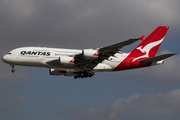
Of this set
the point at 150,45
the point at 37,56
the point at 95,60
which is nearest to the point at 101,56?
the point at 95,60

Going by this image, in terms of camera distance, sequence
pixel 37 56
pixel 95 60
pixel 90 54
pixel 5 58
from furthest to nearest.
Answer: pixel 95 60 < pixel 5 58 < pixel 37 56 < pixel 90 54

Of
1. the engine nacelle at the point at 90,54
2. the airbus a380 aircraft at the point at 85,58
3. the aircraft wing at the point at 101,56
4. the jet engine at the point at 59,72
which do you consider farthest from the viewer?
the jet engine at the point at 59,72

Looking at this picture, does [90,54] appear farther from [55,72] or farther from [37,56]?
[55,72]

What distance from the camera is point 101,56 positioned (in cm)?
4297

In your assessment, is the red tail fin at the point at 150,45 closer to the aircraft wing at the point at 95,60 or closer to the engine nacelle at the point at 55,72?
the aircraft wing at the point at 95,60

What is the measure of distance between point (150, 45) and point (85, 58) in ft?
45.2

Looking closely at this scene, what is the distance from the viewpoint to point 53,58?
141ft

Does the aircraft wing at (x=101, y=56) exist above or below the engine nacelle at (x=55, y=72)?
above

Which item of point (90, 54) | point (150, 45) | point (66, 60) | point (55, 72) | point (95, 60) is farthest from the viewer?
point (55, 72)

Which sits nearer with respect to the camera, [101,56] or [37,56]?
[37,56]

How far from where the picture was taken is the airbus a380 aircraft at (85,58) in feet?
138

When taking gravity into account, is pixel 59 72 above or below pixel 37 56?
below

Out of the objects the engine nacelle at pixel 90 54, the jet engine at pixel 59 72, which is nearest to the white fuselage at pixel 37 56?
the engine nacelle at pixel 90 54

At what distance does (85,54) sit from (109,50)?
346cm
